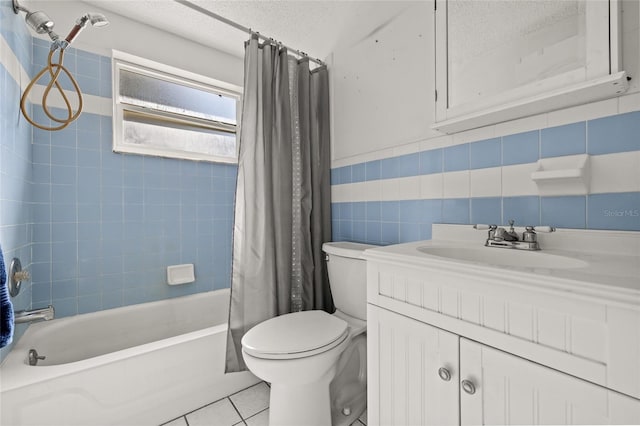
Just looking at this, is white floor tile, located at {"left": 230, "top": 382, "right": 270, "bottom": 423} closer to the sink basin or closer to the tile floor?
the tile floor

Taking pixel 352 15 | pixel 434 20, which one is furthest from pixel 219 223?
pixel 434 20

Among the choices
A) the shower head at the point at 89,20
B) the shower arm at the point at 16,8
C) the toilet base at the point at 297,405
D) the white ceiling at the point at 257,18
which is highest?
the white ceiling at the point at 257,18

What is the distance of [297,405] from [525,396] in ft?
2.84

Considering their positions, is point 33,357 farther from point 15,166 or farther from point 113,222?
point 15,166

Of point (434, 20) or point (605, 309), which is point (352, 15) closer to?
point (434, 20)

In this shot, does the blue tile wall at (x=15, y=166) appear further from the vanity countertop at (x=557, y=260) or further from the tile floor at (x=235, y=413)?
the vanity countertop at (x=557, y=260)

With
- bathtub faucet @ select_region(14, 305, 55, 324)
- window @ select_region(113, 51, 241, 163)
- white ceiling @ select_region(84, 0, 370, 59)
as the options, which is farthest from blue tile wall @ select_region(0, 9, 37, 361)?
white ceiling @ select_region(84, 0, 370, 59)

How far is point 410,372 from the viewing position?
0.89 meters

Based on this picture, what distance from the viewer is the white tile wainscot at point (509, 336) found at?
1.82 ft

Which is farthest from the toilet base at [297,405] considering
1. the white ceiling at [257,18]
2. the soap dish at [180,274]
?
the white ceiling at [257,18]

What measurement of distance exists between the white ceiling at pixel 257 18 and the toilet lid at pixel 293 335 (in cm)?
172

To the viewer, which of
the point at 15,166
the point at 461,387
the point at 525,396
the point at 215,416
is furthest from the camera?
the point at 215,416

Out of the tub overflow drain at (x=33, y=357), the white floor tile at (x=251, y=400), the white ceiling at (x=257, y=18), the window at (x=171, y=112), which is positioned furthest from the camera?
the window at (x=171, y=112)

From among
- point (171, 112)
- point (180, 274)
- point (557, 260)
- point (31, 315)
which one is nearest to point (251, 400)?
point (180, 274)
